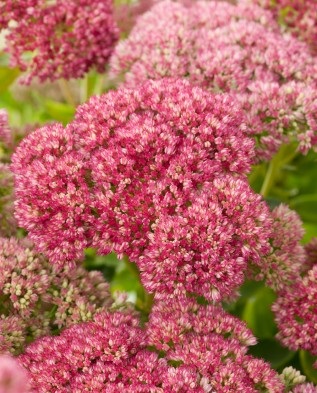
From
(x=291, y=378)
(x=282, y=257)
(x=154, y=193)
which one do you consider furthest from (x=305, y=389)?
(x=154, y=193)

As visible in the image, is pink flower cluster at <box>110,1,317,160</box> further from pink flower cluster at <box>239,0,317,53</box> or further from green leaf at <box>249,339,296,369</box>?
green leaf at <box>249,339,296,369</box>

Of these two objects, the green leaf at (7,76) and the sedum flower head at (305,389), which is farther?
the green leaf at (7,76)

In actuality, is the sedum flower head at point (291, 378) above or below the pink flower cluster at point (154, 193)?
below

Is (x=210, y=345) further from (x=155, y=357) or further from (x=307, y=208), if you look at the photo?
(x=307, y=208)

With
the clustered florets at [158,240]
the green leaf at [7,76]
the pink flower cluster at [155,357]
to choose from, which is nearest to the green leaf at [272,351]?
the clustered florets at [158,240]

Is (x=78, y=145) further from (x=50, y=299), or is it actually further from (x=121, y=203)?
(x=50, y=299)

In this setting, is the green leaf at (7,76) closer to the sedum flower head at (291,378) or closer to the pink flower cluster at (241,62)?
the pink flower cluster at (241,62)

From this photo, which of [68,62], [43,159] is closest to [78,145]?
[43,159]
